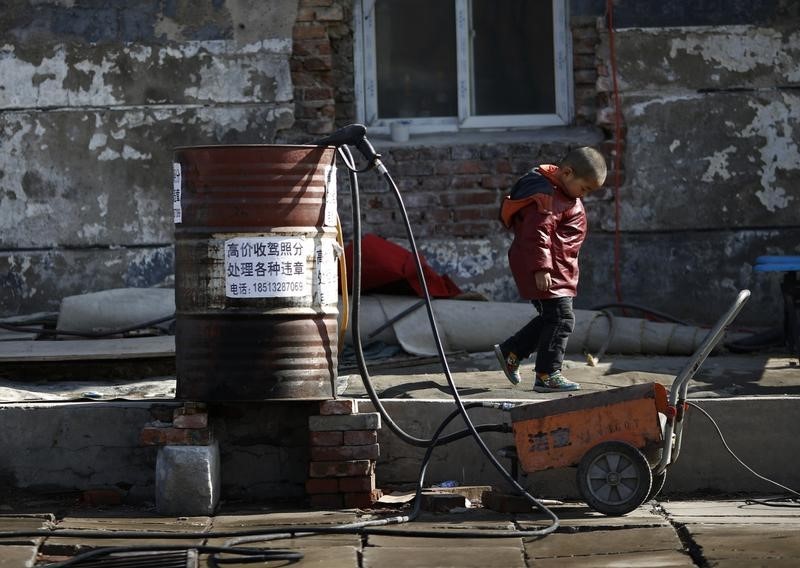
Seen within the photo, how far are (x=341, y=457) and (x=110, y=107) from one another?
3624mm

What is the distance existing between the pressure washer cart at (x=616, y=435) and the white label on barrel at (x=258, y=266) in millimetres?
1214

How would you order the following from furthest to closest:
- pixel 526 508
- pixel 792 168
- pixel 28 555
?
1. pixel 792 168
2. pixel 526 508
3. pixel 28 555

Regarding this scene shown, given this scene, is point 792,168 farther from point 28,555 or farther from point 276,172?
point 28,555

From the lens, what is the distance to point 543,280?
6.30 metres

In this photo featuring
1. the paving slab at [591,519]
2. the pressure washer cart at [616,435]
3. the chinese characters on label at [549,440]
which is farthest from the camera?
the chinese characters on label at [549,440]

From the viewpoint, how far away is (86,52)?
835 centimetres

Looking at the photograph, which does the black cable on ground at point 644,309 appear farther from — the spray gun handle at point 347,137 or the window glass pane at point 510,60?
the spray gun handle at point 347,137

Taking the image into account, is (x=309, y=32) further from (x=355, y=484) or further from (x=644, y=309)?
(x=355, y=484)

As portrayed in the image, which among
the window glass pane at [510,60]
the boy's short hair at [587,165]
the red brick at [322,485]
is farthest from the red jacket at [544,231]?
the window glass pane at [510,60]

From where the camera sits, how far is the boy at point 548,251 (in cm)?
631

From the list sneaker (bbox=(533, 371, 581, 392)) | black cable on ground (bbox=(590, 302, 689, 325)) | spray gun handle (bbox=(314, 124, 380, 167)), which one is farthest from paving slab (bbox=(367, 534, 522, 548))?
black cable on ground (bbox=(590, 302, 689, 325))

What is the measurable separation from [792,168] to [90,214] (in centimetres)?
456

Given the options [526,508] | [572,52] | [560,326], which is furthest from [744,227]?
[526,508]

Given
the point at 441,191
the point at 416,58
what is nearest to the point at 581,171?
the point at 441,191
